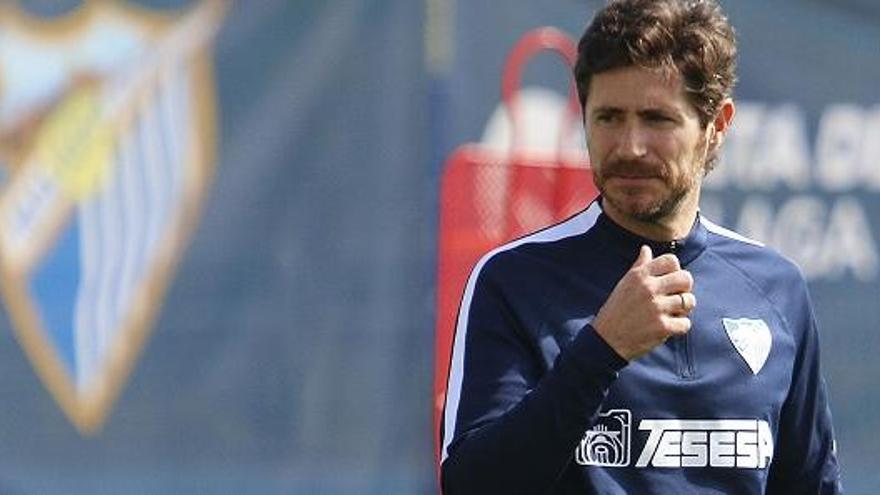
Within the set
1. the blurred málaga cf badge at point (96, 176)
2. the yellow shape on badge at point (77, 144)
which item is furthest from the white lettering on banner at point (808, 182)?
the yellow shape on badge at point (77, 144)

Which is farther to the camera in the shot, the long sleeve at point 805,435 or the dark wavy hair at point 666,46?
the long sleeve at point 805,435

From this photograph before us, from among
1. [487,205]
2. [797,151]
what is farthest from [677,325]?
[797,151]

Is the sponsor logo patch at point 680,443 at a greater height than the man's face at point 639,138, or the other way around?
the man's face at point 639,138

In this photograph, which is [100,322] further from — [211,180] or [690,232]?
[690,232]

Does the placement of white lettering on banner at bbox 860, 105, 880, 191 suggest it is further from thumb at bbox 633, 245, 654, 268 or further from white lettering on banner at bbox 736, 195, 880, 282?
thumb at bbox 633, 245, 654, 268

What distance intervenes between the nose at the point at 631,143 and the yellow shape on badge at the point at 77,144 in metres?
3.28

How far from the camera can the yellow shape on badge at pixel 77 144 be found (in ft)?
20.4

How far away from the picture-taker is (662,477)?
327 cm

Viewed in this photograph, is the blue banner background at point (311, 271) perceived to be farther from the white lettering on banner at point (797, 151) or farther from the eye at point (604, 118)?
the eye at point (604, 118)

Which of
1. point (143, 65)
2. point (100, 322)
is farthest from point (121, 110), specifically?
point (100, 322)

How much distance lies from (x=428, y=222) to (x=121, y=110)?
977mm

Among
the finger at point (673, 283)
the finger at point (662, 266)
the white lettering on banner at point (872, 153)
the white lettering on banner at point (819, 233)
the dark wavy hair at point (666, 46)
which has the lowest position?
the white lettering on banner at point (819, 233)

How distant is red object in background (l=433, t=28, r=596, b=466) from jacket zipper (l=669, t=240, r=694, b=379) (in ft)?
6.82

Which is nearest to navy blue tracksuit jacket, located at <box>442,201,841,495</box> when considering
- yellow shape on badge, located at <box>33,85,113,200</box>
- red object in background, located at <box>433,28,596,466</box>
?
red object in background, located at <box>433,28,596,466</box>
